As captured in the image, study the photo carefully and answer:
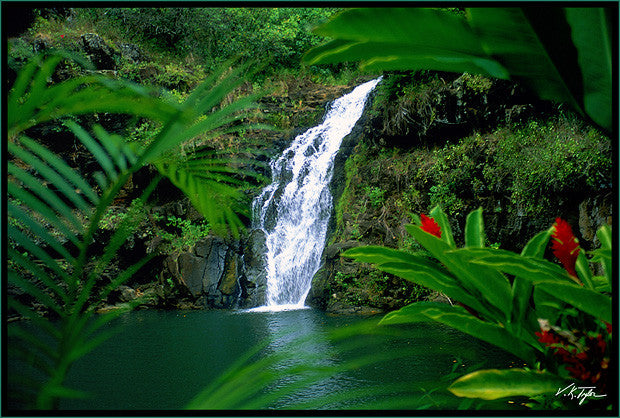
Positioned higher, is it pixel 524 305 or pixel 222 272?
pixel 524 305

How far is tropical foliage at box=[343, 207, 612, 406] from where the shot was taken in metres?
0.91

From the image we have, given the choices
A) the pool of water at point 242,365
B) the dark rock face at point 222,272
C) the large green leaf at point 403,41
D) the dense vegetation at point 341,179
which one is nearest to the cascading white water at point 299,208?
the dark rock face at point 222,272

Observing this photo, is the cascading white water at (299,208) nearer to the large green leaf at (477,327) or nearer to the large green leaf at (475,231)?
the large green leaf at (475,231)

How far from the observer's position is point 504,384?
0.97m

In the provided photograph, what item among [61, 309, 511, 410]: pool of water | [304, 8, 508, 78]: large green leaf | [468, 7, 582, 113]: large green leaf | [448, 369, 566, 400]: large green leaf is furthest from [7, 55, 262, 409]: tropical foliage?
[448, 369, 566, 400]: large green leaf

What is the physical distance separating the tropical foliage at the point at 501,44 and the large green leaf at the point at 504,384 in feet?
2.05

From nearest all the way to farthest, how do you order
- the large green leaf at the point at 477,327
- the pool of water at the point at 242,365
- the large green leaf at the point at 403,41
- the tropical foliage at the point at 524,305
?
1. the large green leaf at the point at 403,41
2. the tropical foliage at the point at 524,305
3. the large green leaf at the point at 477,327
4. the pool of water at the point at 242,365

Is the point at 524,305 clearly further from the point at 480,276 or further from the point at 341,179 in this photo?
the point at 341,179

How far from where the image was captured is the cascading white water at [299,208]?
6734 mm

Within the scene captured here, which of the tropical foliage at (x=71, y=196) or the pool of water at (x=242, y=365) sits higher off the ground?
the tropical foliage at (x=71, y=196)

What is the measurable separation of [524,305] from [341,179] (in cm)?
634

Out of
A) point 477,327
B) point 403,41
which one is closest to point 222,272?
point 477,327
